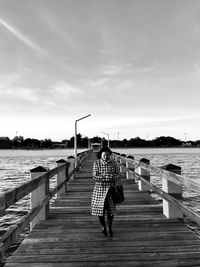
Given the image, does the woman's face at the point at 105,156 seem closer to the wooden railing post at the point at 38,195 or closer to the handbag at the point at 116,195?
the handbag at the point at 116,195

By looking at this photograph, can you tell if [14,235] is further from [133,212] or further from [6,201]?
[133,212]

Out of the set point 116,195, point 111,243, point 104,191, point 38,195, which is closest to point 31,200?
point 38,195

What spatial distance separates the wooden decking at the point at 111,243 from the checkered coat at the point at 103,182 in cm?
52

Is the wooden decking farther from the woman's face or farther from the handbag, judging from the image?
the woman's face

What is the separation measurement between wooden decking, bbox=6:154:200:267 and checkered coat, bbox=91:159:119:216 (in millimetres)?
524

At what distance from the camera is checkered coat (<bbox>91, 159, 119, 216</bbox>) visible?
5.46 metres

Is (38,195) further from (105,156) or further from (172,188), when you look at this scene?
(172,188)

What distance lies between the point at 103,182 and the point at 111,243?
1.11 meters

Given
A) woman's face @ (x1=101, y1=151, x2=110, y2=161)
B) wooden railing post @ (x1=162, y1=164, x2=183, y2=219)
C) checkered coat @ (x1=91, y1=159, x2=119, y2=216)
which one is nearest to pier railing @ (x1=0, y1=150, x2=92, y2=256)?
checkered coat @ (x1=91, y1=159, x2=119, y2=216)

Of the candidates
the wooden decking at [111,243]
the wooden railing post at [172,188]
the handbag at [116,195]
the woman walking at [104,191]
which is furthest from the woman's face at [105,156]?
the wooden decking at [111,243]

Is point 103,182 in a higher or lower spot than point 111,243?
higher

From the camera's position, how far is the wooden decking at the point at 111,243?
4258 mm

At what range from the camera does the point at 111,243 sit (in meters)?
4.99

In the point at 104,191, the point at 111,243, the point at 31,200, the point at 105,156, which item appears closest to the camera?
the point at 111,243
